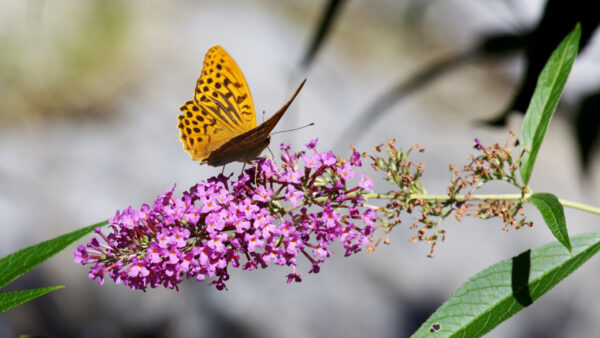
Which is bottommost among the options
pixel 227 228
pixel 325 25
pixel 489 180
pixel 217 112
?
pixel 489 180

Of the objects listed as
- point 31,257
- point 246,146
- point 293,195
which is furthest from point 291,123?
point 31,257

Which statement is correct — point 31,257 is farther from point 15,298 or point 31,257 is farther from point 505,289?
point 505,289

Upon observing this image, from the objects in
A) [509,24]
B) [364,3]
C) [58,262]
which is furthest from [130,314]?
[509,24]

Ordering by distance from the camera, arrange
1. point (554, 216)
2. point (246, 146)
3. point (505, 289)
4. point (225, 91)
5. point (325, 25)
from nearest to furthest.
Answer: point (554, 216) < point (505, 289) < point (246, 146) < point (225, 91) < point (325, 25)

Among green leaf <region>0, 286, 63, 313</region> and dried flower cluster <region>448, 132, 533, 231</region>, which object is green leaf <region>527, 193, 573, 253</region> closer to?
dried flower cluster <region>448, 132, 533, 231</region>

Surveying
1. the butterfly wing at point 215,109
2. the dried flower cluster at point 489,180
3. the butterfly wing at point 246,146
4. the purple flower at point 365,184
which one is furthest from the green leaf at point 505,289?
the butterfly wing at point 215,109

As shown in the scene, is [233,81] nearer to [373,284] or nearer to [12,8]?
[373,284]

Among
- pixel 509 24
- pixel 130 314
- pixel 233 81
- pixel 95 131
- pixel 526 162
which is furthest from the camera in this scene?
pixel 509 24
